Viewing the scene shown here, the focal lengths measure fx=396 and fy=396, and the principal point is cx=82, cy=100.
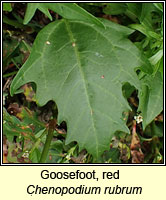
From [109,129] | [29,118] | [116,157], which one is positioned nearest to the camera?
[109,129]

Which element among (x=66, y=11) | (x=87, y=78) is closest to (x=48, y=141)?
(x=87, y=78)

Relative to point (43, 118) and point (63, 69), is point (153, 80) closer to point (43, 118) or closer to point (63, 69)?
point (63, 69)

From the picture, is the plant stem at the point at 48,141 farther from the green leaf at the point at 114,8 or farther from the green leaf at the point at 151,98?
the green leaf at the point at 114,8

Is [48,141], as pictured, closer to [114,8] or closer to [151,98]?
[151,98]

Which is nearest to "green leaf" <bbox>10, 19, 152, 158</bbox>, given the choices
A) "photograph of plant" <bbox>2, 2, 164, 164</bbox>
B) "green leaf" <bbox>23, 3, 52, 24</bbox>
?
"photograph of plant" <bbox>2, 2, 164, 164</bbox>

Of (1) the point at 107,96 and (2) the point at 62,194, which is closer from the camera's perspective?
(1) the point at 107,96

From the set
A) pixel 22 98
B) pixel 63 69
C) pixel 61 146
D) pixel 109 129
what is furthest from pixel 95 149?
pixel 22 98

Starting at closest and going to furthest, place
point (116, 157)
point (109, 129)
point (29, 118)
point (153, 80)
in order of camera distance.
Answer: point (109, 129), point (153, 80), point (29, 118), point (116, 157)
